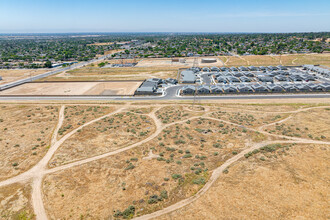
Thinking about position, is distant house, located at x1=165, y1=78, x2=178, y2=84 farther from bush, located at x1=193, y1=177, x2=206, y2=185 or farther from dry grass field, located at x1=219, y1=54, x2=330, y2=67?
bush, located at x1=193, y1=177, x2=206, y2=185

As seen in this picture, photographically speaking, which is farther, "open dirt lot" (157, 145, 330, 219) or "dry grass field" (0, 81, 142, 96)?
"dry grass field" (0, 81, 142, 96)

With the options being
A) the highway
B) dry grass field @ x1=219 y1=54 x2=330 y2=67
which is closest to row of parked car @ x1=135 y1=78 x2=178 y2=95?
the highway

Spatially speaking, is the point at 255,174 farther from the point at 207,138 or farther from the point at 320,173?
the point at 207,138

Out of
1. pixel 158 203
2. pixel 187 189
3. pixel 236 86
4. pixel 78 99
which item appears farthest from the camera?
pixel 236 86

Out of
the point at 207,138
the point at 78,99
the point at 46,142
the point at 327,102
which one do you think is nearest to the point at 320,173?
the point at 207,138

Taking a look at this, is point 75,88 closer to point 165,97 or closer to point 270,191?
point 165,97
